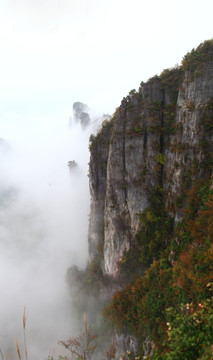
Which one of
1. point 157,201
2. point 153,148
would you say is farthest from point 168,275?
point 153,148

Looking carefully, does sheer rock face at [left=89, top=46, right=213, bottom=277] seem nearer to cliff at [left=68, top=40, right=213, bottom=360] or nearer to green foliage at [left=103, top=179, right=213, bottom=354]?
cliff at [left=68, top=40, right=213, bottom=360]

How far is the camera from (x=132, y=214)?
74.6ft

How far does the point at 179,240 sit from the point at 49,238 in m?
72.6

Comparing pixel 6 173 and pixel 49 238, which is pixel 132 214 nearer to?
pixel 49 238

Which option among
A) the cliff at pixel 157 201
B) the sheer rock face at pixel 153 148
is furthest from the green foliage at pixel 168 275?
the sheer rock face at pixel 153 148

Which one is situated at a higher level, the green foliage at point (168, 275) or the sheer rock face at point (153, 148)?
the sheer rock face at point (153, 148)

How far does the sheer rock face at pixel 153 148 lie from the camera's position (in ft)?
55.4

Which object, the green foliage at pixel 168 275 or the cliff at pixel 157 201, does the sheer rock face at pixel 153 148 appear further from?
the green foliage at pixel 168 275

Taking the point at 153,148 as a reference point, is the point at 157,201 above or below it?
below

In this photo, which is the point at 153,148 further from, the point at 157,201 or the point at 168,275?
the point at 168,275

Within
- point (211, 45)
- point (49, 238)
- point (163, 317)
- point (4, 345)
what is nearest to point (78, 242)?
point (49, 238)

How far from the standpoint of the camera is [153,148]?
2034 centimetres

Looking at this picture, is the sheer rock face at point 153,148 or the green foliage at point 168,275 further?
the sheer rock face at point 153,148

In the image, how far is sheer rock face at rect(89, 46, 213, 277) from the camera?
55.4 feet
